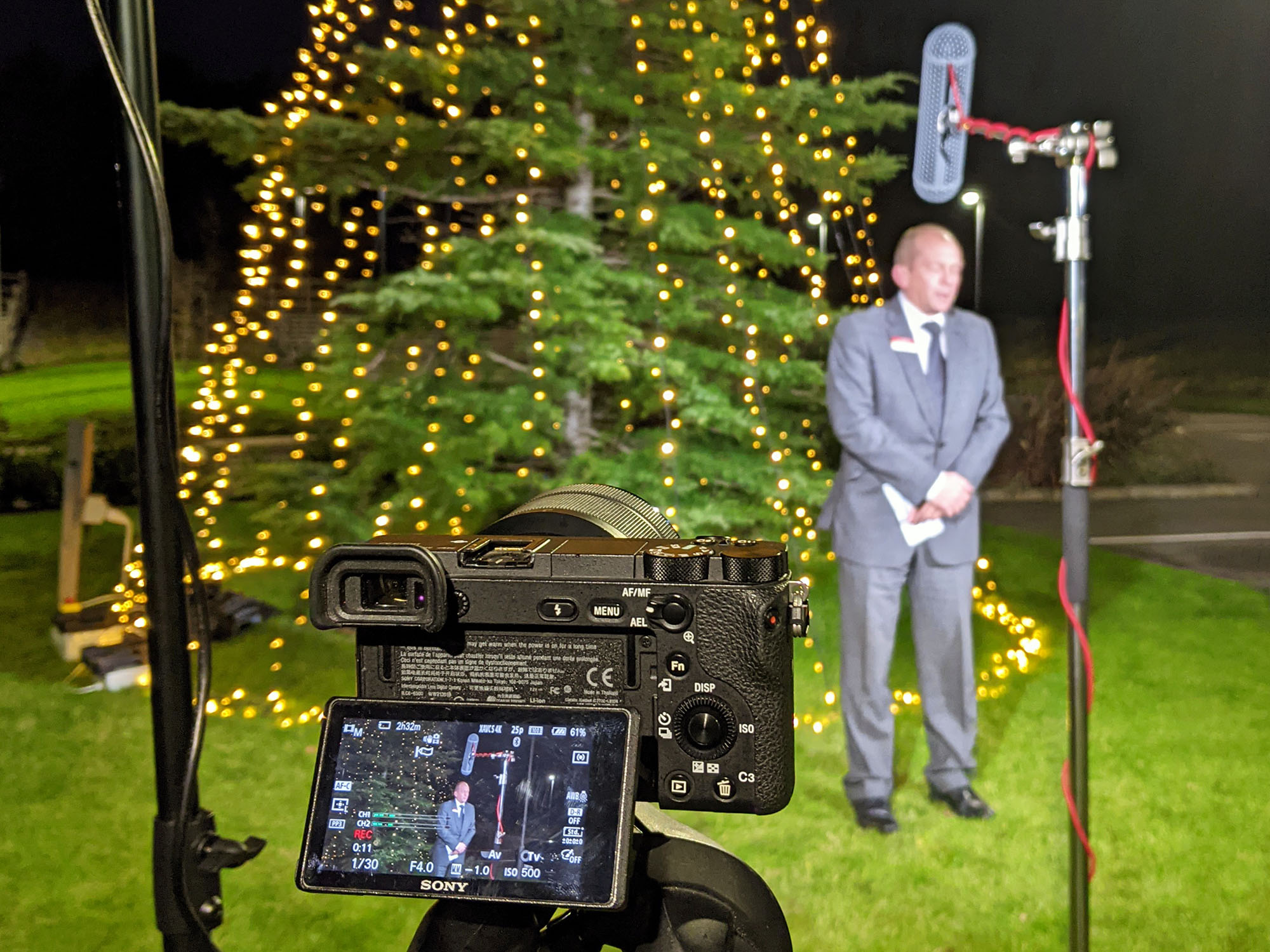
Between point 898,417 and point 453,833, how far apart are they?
2.14 metres

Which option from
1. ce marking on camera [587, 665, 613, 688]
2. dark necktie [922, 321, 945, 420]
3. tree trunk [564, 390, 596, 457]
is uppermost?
dark necktie [922, 321, 945, 420]

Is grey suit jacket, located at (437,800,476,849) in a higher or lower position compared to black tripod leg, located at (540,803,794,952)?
higher

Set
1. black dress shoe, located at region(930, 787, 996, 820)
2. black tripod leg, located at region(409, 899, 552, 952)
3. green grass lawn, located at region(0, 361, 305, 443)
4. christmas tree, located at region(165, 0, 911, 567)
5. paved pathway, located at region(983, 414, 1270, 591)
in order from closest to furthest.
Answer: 1. black tripod leg, located at region(409, 899, 552, 952)
2. black dress shoe, located at region(930, 787, 996, 820)
3. christmas tree, located at region(165, 0, 911, 567)
4. paved pathway, located at region(983, 414, 1270, 591)
5. green grass lawn, located at region(0, 361, 305, 443)

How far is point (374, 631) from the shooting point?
84cm

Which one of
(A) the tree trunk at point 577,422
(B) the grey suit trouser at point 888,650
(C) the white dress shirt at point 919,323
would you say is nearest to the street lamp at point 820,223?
(A) the tree trunk at point 577,422

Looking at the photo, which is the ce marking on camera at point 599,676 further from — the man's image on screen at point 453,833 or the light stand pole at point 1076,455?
the light stand pole at point 1076,455

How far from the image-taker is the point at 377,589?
83 cm

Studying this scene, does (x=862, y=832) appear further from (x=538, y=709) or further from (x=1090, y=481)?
(x=538, y=709)

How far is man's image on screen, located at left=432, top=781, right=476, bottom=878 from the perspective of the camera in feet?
2.48

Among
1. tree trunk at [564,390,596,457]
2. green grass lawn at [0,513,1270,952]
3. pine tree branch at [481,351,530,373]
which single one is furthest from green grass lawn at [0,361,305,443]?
tree trunk at [564,390,596,457]

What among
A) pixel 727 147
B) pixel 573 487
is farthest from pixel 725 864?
pixel 727 147

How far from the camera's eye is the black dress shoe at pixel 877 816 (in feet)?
8.91

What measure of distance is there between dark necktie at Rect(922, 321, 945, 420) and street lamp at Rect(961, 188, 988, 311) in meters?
3.17

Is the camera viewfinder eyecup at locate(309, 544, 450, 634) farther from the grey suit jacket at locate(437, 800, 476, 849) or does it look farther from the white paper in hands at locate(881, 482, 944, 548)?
the white paper in hands at locate(881, 482, 944, 548)
